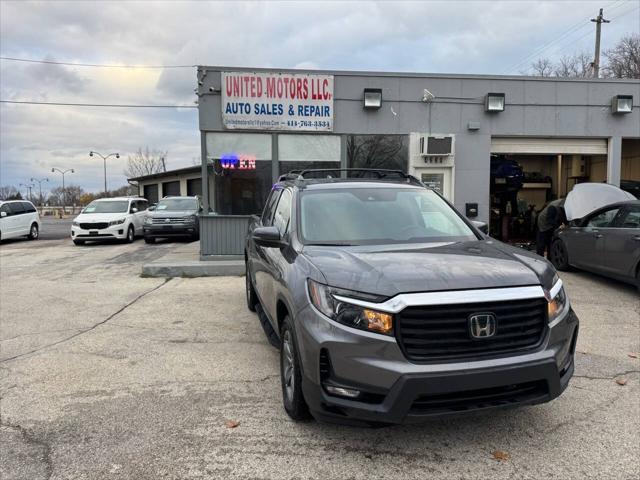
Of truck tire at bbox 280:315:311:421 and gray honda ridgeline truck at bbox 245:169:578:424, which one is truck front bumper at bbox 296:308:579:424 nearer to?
gray honda ridgeline truck at bbox 245:169:578:424

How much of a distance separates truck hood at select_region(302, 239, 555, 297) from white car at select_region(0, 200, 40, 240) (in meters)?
18.3

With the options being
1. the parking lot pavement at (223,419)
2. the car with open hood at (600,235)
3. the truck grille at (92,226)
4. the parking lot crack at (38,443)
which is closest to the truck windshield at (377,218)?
the parking lot pavement at (223,419)

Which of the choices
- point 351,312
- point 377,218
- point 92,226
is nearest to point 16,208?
point 92,226

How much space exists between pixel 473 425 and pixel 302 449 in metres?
1.24

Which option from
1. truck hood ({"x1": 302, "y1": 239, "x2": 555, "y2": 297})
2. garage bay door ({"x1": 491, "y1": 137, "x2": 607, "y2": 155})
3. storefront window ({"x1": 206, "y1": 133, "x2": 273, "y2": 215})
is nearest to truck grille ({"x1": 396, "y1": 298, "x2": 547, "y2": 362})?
truck hood ({"x1": 302, "y1": 239, "x2": 555, "y2": 297})

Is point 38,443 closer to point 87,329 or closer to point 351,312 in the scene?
point 351,312

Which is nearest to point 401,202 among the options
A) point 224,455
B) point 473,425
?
point 473,425

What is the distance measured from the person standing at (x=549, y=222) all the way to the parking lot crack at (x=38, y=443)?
31.7ft

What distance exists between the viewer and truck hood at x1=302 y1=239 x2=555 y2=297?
2818 millimetres

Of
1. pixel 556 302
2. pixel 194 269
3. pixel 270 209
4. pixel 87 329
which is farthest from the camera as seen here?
pixel 194 269

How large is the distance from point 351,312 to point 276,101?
8257 millimetres

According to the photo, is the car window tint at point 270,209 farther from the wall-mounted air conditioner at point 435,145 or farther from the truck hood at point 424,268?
the wall-mounted air conditioner at point 435,145

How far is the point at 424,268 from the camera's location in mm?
2982

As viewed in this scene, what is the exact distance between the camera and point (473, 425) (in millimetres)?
3400
